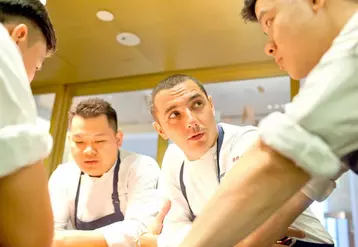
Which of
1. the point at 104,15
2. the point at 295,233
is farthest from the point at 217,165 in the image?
the point at 104,15

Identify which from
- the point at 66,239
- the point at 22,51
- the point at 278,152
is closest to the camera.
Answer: the point at 278,152

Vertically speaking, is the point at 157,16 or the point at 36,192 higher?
the point at 157,16

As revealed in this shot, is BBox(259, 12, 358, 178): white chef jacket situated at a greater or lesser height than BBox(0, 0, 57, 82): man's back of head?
lesser

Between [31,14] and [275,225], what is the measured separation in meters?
0.65

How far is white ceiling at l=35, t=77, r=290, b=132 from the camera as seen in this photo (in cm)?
264

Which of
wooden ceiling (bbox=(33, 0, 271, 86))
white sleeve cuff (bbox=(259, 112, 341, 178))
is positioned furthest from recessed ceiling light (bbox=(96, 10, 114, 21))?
white sleeve cuff (bbox=(259, 112, 341, 178))

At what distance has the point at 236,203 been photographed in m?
0.49

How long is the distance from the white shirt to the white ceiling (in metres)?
2.18

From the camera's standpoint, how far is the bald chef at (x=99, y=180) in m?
1.41

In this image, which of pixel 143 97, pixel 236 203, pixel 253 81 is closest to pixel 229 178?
pixel 236 203

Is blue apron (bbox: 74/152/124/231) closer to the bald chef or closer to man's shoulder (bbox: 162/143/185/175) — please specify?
the bald chef

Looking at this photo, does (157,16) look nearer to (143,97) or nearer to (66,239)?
(143,97)

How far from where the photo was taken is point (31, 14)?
32.6 inches

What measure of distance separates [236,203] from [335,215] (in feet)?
6.55
